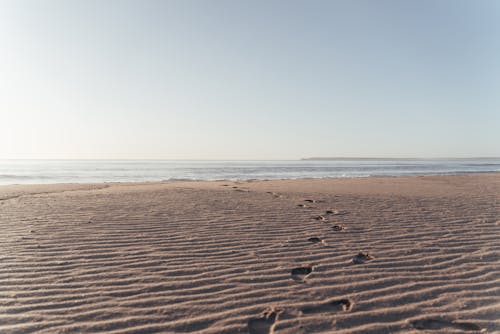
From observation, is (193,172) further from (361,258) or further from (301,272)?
(301,272)

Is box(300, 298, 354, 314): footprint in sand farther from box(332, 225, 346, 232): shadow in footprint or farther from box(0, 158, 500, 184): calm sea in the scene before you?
box(0, 158, 500, 184): calm sea

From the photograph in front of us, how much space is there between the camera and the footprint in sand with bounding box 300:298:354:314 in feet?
10.8

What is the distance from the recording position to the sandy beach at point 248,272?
10.3 ft

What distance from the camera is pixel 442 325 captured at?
122 inches

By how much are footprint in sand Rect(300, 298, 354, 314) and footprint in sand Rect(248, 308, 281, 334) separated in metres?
0.30

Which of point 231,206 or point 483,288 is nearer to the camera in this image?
point 483,288

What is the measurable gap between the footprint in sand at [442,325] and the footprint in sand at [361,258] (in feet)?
4.61

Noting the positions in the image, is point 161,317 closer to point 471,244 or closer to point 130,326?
point 130,326

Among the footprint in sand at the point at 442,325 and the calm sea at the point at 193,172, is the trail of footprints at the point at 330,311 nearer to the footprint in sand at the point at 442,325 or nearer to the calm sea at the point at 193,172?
the footprint in sand at the point at 442,325

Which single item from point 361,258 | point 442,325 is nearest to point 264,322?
point 442,325

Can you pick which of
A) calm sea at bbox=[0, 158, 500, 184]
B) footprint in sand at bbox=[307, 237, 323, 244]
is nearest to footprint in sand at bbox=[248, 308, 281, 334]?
footprint in sand at bbox=[307, 237, 323, 244]

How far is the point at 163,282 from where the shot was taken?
3863 mm

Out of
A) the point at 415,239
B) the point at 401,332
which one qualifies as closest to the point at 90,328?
the point at 401,332

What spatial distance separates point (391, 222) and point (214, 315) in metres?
4.85
